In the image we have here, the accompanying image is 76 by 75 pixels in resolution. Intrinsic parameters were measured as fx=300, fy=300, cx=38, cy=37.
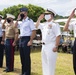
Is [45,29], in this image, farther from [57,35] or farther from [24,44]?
[24,44]

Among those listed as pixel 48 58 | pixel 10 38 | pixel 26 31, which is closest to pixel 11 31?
pixel 10 38

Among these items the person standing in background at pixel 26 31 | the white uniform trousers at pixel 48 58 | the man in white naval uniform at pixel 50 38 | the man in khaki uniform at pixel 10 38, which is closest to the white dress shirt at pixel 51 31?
the man in white naval uniform at pixel 50 38

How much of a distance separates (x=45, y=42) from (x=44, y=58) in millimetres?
379

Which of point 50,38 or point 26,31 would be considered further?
point 26,31

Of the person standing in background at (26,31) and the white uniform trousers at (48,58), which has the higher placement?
the person standing in background at (26,31)

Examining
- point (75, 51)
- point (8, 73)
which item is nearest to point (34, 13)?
point (8, 73)

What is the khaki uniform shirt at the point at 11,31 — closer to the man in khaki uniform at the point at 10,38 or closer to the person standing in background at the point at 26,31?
the man in khaki uniform at the point at 10,38

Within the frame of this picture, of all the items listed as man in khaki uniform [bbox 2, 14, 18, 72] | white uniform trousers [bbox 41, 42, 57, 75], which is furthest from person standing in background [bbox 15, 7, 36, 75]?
white uniform trousers [bbox 41, 42, 57, 75]

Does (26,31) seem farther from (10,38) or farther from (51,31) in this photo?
(51,31)

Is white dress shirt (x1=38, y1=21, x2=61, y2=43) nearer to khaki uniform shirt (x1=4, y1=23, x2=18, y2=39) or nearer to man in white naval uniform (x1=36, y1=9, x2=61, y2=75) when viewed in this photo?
man in white naval uniform (x1=36, y1=9, x2=61, y2=75)

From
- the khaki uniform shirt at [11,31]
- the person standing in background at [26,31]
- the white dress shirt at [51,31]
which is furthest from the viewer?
the khaki uniform shirt at [11,31]

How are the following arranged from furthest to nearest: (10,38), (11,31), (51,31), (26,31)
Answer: (10,38) < (11,31) < (26,31) < (51,31)

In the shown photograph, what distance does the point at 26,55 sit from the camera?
7.98m

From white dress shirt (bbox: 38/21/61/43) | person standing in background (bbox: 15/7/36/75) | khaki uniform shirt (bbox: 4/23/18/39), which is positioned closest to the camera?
white dress shirt (bbox: 38/21/61/43)
